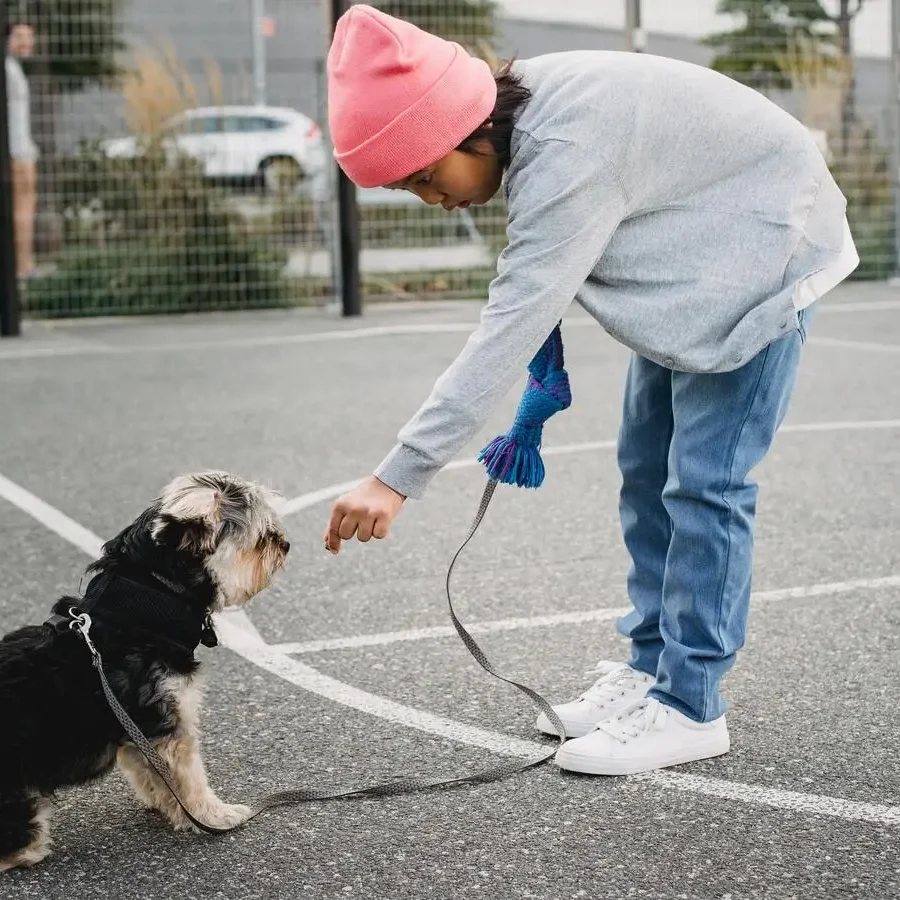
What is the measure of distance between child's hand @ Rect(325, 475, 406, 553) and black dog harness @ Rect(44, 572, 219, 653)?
0.41 meters

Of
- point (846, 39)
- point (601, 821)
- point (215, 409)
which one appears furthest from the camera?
point (846, 39)

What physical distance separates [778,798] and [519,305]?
1359 millimetres

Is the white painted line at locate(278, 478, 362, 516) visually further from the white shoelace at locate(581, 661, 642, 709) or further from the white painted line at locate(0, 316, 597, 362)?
the white painted line at locate(0, 316, 597, 362)

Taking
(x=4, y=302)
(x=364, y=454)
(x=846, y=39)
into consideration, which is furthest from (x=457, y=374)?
(x=846, y=39)

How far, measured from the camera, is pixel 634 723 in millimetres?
3879

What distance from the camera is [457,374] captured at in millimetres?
3375

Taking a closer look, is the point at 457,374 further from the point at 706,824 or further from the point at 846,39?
the point at 846,39

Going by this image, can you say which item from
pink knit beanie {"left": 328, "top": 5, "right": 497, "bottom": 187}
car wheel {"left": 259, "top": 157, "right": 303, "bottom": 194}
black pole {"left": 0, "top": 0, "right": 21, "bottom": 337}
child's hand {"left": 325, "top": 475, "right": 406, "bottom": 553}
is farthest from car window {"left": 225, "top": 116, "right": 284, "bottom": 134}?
child's hand {"left": 325, "top": 475, "right": 406, "bottom": 553}

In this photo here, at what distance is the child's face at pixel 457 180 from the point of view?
133 inches

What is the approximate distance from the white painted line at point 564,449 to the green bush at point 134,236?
713cm

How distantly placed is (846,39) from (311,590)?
505 inches

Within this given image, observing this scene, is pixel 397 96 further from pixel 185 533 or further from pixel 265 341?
pixel 265 341

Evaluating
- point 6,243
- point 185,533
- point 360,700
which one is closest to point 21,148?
point 6,243

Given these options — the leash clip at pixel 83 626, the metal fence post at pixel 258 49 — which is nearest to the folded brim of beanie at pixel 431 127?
the leash clip at pixel 83 626
